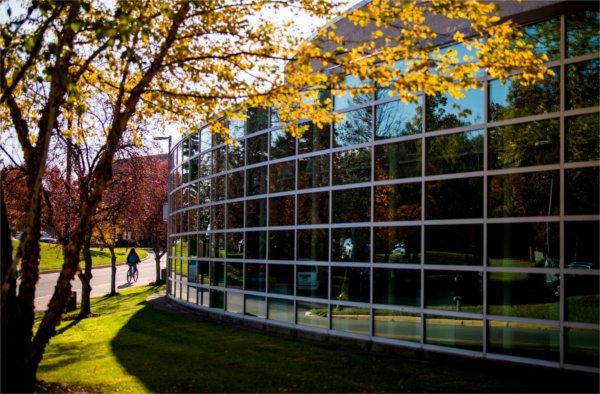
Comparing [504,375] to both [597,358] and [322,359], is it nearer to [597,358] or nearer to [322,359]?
[597,358]

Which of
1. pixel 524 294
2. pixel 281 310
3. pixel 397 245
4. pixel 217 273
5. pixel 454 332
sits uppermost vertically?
pixel 397 245

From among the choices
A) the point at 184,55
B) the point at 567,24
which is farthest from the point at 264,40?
the point at 567,24

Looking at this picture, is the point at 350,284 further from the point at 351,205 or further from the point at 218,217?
the point at 218,217

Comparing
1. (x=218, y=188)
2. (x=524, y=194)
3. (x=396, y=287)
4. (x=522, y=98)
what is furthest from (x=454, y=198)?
(x=218, y=188)

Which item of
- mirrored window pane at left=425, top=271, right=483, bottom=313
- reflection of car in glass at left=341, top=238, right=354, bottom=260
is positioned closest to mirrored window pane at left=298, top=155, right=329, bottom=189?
reflection of car in glass at left=341, top=238, right=354, bottom=260

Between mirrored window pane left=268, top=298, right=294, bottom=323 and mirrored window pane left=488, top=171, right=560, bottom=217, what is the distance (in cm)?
593

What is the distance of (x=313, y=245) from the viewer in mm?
13891

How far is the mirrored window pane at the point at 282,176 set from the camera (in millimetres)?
14750

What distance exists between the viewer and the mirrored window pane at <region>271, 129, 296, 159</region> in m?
14.8

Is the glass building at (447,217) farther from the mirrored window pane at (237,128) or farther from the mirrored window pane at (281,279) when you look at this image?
the mirrored window pane at (237,128)

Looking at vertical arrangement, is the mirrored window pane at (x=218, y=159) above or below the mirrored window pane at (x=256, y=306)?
above

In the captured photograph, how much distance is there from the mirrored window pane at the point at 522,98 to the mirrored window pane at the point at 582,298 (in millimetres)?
2282

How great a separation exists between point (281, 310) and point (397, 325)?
3.98m

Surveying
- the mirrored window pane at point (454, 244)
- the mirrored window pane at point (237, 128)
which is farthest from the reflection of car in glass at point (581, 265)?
the mirrored window pane at point (237, 128)
